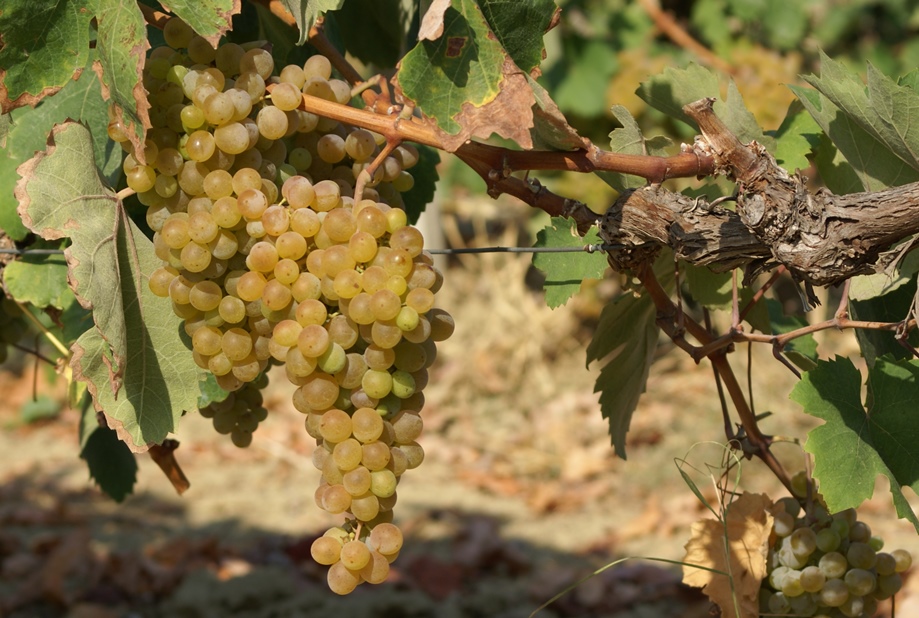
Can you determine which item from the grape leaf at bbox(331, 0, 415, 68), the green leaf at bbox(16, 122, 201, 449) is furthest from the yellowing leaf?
the grape leaf at bbox(331, 0, 415, 68)

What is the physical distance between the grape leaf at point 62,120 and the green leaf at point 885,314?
0.93 m

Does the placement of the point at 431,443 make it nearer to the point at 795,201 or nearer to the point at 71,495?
the point at 71,495

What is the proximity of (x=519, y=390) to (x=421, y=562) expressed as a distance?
70.8 inches

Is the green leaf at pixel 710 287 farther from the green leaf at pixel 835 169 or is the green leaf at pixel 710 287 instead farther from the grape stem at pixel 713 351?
the green leaf at pixel 835 169

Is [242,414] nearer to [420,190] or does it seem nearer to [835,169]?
[420,190]

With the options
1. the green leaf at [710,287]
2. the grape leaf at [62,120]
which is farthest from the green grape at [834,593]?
the grape leaf at [62,120]

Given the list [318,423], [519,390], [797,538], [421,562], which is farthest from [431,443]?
[318,423]

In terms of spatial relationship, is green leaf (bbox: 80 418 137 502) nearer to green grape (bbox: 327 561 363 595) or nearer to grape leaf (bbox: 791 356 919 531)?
green grape (bbox: 327 561 363 595)

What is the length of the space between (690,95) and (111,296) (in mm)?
740

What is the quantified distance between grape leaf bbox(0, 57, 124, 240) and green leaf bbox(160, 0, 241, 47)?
0.30 metres

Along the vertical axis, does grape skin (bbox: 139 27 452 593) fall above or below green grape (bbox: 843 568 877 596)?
above

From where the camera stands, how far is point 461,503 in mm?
3482

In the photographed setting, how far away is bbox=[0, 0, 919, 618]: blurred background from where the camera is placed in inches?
101

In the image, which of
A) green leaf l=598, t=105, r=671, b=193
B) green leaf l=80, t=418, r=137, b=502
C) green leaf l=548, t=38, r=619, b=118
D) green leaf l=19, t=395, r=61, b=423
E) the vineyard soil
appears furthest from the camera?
green leaf l=19, t=395, r=61, b=423
